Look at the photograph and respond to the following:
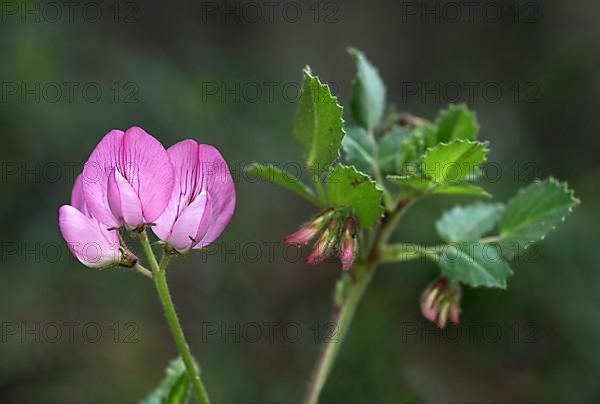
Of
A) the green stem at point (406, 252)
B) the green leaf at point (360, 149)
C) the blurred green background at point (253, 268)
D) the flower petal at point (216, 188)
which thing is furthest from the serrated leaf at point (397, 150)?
the blurred green background at point (253, 268)

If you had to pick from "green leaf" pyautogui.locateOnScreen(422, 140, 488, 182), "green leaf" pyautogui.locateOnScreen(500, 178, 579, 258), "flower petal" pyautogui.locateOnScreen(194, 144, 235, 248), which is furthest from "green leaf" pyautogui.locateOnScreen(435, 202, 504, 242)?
"flower petal" pyautogui.locateOnScreen(194, 144, 235, 248)

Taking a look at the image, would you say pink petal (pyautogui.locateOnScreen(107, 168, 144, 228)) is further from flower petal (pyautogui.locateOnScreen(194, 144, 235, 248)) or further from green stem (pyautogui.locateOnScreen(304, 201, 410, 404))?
green stem (pyautogui.locateOnScreen(304, 201, 410, 404))

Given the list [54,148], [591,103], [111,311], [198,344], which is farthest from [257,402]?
[591,103]

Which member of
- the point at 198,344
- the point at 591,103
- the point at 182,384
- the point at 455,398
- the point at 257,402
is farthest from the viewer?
the point at 591,103

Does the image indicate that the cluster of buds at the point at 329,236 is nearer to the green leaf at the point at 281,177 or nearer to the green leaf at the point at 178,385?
the green leaf at the point at 281,177

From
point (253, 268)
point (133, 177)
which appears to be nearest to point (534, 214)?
point (133, 177)

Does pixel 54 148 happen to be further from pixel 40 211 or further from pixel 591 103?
pixel 591 103
